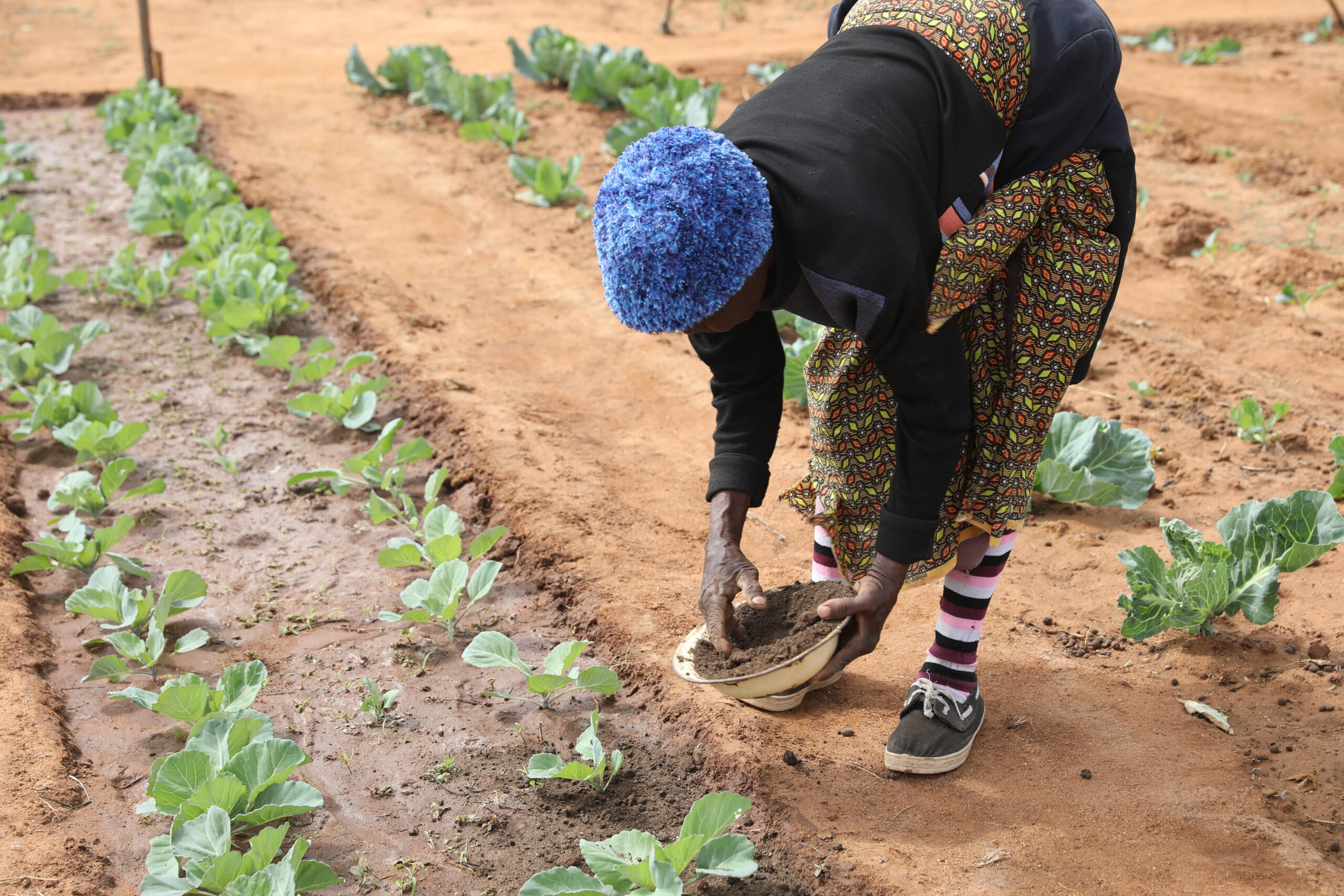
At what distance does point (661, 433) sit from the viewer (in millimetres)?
3891

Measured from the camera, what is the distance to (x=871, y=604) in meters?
2.00

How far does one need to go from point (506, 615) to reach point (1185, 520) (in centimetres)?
201

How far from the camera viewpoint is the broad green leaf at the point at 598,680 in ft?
7.73

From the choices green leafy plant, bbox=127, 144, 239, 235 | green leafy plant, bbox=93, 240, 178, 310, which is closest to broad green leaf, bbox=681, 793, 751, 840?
green leafy plant, bbox=93, 240, 178, 310

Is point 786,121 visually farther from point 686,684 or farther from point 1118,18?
point 1118,18

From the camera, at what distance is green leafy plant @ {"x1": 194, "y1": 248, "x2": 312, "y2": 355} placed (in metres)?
4.38

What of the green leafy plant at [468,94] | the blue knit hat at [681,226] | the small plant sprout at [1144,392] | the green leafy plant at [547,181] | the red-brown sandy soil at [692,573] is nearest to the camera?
the blue knit hat at [681,226]

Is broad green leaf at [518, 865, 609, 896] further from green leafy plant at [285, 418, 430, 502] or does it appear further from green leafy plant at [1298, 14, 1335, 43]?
green leafy plant at [1298, 14, 1335, 43]

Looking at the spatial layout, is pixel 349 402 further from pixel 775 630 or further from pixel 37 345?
pixel 775 630

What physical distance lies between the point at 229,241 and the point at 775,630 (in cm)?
391

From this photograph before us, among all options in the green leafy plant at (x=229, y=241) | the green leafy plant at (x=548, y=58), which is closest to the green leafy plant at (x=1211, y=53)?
the green leafy plant at (x=548, y=58)

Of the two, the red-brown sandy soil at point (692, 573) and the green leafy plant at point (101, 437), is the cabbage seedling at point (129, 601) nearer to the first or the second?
the red-brown sandy soil at point (692, 573)

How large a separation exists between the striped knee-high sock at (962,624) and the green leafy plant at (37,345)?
11.0ft

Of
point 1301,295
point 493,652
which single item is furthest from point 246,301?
point 1301,295
